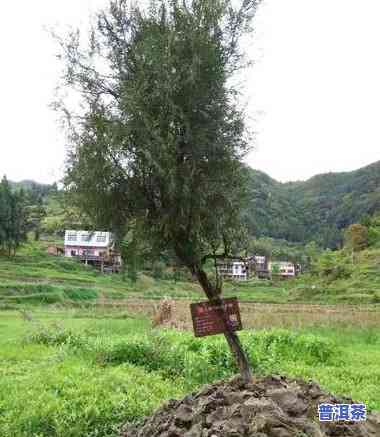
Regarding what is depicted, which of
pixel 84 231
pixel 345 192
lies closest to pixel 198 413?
pixel 84 231

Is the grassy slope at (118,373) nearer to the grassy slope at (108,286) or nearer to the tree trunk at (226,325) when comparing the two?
the tree trunk at (226,325)

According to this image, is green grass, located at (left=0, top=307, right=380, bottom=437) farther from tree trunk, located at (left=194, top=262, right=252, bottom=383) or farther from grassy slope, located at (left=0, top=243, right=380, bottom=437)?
tree trunk, located at (left=194, top=262, right=252, bottom=383)

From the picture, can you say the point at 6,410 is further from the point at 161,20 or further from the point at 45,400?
the point at 161,20

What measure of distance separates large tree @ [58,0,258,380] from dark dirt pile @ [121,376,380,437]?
31.5 inches

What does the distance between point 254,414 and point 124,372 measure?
431cm

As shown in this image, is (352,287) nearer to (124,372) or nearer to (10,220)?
(10,220)

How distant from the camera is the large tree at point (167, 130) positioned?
16.7 feet

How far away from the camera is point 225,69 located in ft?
18.1

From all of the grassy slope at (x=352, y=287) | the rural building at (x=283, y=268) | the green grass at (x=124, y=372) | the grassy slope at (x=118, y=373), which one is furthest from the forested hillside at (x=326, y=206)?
the green grass at (x=124, y=372)

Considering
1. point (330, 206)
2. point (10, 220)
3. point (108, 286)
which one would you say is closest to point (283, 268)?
point (330, 206)

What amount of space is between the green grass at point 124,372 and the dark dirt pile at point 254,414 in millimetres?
1086

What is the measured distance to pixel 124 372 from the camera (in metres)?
8.52

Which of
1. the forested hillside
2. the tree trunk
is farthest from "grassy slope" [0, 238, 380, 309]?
the tree trunk

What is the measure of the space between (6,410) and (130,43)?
4821 millimetres
